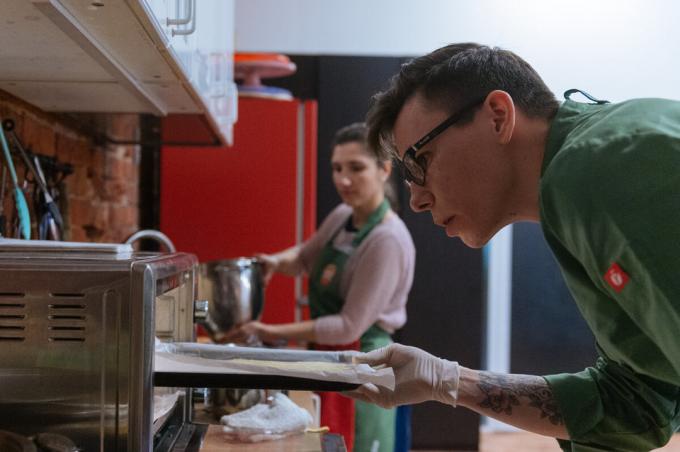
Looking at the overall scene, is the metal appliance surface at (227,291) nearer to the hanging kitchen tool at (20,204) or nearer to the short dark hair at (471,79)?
the hanging kitchen tool at (20,204)

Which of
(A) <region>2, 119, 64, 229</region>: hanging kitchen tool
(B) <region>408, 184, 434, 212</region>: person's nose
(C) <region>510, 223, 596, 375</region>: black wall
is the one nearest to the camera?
(B) <region>408, 184, 434, 212</region>: person's nose

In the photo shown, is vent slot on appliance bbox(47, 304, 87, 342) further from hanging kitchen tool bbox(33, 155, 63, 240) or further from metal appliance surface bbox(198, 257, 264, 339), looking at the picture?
metal appliance surface bbox(198, 257, 264, 339)

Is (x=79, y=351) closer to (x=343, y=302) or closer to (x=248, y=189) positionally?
(x=343, y=302)

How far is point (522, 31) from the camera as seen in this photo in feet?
15.0

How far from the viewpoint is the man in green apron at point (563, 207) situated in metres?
0.87

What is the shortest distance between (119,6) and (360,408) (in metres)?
1.70

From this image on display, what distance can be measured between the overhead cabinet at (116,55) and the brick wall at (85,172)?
6cm

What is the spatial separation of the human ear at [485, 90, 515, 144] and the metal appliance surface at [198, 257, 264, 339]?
1222mm

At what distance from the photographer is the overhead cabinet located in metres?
1.07

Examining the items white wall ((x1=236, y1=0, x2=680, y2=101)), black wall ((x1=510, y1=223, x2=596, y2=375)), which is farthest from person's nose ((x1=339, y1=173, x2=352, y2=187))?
black wall ((x1=510, y1=223, x2=596, y2=375))

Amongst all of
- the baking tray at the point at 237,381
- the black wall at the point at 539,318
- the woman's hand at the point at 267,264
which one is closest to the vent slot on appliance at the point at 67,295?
the baking tray at the point at 237,381

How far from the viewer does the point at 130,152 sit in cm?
300

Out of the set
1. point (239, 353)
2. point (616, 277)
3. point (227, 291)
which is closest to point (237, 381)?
point (239, 353)

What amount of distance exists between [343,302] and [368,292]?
0.17 m
